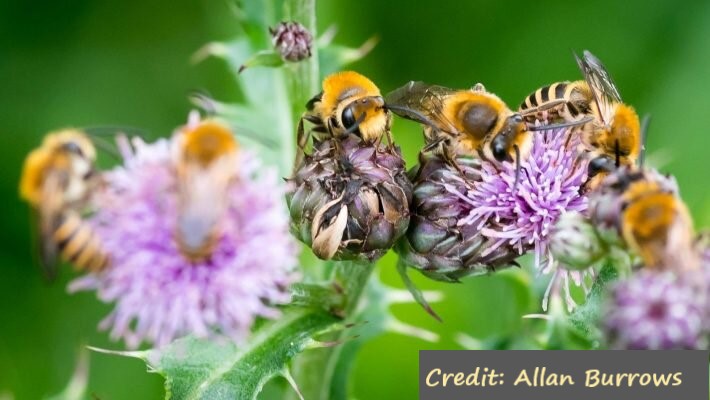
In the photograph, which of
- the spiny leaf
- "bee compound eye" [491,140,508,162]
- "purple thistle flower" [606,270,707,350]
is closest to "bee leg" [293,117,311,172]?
the spiny leaf

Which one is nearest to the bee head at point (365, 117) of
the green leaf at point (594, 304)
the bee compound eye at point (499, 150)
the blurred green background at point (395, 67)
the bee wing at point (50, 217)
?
the bee compound eye at point (499, 150)

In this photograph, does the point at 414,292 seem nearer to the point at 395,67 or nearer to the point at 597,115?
the point at 597,115

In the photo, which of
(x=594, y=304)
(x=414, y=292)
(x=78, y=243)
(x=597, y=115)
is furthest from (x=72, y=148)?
(x=597, y=115)

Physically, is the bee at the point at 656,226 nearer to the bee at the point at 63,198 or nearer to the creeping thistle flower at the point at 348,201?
the creeping thistle flower at the point at 348,201

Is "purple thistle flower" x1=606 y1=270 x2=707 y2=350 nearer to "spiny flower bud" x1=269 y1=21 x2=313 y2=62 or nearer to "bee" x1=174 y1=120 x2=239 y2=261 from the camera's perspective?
"bee" x1=174 y1=120 x2=239 y2=261

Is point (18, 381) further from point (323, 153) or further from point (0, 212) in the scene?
point (323, 153)

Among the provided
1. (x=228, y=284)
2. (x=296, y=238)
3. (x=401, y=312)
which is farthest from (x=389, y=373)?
(x=228, y=284)
